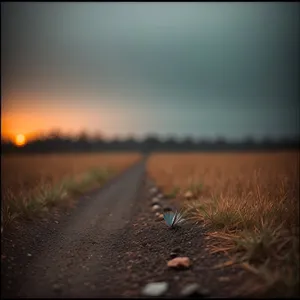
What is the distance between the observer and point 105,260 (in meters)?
5.38

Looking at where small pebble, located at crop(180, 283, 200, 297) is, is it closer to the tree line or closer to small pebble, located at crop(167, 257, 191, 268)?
small pebble, located at crop(167, 257, 191, 268)

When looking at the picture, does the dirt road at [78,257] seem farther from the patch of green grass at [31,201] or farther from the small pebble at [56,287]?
the patch of green grass at [31,201]

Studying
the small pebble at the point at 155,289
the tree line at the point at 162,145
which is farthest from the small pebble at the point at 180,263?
the tree line at the point at 162,145

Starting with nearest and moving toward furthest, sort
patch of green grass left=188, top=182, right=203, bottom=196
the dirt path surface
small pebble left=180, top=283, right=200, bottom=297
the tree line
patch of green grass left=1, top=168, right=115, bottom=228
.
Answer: small pebble left=180, top=283, right=200, bottom=297
the dirt path surface
patch of green grass left=1, top=168, right=115, bottom=228
patch of green grass left=188, top=182, right=203, bottom=196
the tree line

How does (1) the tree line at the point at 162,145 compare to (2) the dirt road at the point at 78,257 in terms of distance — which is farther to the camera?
(1) the tree line at the point at 162,145

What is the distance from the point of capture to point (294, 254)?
4.19m

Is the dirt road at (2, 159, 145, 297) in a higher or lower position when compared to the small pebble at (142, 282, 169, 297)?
lower

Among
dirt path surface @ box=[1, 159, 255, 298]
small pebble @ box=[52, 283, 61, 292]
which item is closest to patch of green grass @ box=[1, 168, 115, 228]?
dirt path surface @ box=[1, 159, 255, 298]

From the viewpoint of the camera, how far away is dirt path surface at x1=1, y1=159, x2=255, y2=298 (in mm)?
4250

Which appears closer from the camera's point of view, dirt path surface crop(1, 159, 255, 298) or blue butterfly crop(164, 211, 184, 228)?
dirt path surface crop(1, 159, 255, 298)

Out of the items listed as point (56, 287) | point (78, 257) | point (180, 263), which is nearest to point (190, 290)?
point (180, 263)

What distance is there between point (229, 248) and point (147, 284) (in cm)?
152

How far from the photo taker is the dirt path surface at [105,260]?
4.25 meters

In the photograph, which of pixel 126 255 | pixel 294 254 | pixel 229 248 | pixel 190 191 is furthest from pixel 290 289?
pixel 190 191
